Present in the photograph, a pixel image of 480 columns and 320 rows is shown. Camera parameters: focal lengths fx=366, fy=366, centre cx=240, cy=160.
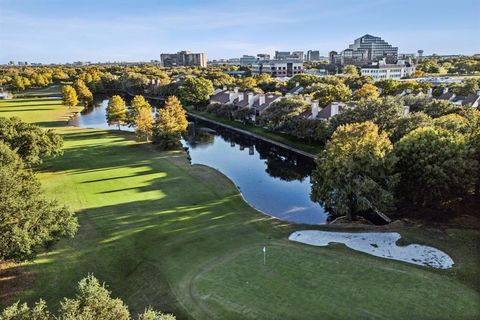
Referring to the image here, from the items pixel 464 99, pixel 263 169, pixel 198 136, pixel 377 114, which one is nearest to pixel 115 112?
pixel 198 136

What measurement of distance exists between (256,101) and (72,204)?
5984 centimetres

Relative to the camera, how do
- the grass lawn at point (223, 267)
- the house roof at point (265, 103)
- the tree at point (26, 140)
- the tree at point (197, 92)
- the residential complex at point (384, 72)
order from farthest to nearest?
the residential complex at point (384, 72), the tree at point (197, 92), the house roof at point (265, 103), the tree at point (26, 140), the grass lawn at point (223, 267)

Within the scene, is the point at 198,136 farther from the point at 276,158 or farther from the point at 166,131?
the point at 276,158

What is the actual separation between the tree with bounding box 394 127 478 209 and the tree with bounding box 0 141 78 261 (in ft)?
92.0

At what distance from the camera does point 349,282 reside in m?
22.1

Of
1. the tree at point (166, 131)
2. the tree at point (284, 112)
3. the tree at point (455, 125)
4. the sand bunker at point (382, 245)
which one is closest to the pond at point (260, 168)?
the tree at point (166, 131)

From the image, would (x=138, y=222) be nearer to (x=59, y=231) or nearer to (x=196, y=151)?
(x=59, y=231)

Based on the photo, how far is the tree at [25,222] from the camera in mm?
21625

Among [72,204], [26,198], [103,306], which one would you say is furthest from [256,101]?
[103,306]

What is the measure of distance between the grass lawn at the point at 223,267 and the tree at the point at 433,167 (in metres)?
4.49

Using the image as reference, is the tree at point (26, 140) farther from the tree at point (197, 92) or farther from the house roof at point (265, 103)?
the tree at point (197, 92)

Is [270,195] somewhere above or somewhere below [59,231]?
below

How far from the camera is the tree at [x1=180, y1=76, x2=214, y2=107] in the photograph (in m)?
108

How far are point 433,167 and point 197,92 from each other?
3333 inches
